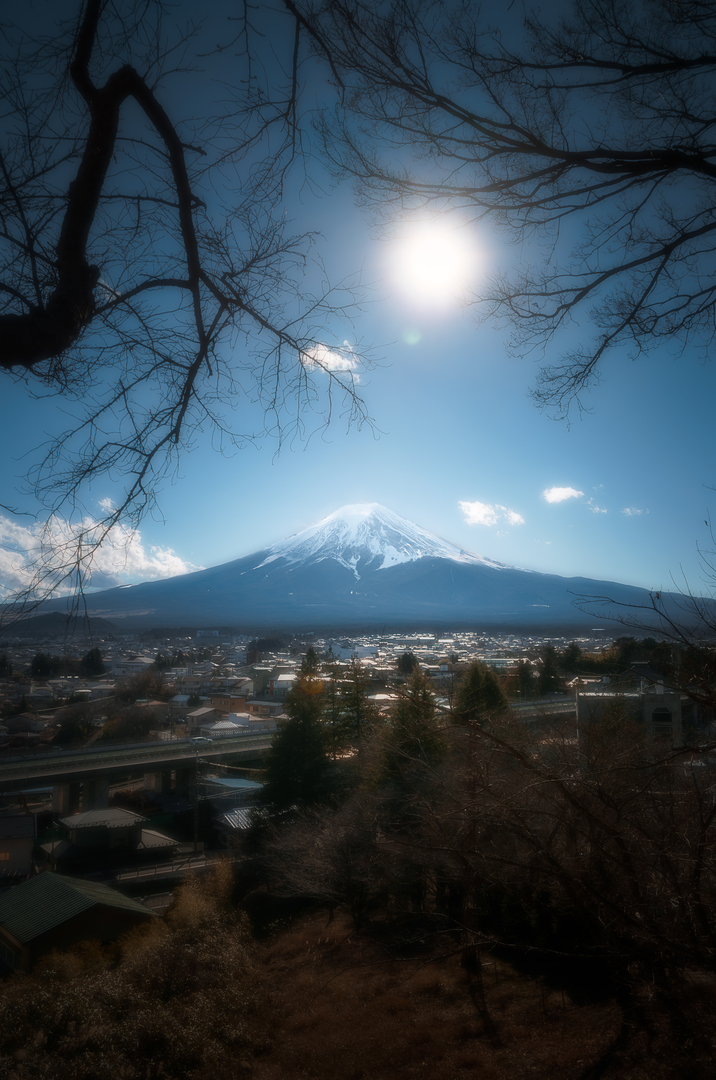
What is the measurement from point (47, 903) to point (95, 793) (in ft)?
21.7

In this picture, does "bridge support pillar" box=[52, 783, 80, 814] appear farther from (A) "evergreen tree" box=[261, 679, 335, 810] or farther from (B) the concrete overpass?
(A) "evergreen tree" box=[261, 679, 335, 810]

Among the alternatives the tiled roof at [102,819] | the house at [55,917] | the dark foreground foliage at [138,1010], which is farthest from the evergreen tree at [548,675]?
the house at [55,917]

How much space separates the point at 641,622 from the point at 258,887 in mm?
13972

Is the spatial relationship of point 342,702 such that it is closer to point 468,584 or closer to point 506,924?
point 506,924

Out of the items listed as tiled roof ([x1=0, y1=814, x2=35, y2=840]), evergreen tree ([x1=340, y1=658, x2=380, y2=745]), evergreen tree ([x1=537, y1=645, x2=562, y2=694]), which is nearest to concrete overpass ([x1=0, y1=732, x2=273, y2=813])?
tiled roof ([x1=0, y1=814, x2=35, y2=840])

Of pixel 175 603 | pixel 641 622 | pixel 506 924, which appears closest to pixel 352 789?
pixel 506 924

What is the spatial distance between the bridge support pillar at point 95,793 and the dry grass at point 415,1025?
9175 mm

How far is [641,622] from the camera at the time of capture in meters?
2.01

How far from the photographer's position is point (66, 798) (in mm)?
15750

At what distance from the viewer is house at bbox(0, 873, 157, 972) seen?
366 inches

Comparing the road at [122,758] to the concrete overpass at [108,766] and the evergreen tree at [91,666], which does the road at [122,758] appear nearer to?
the concrete overpass at [108,766]

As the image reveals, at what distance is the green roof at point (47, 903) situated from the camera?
9477 millimetres

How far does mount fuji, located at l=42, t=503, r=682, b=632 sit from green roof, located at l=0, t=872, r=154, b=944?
33038 millimetres

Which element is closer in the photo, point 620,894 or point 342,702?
point 620,894
